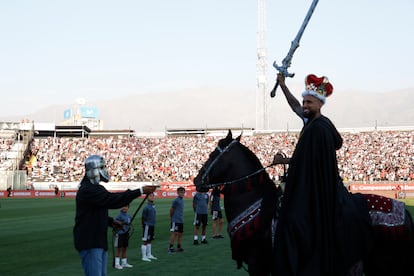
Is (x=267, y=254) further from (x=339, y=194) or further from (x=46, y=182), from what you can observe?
(x=46, y=182)

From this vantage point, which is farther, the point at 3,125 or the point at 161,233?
the point at 3,125

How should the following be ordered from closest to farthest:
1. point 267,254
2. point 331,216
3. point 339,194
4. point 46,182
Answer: point 331,216 → point 339,194 → point 267,254 → point 46,182

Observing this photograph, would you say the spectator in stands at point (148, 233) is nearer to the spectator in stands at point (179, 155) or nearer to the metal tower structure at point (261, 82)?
the spectator in stands at point (179, 155)

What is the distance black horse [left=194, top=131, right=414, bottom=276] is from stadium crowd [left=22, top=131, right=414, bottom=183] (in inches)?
2082

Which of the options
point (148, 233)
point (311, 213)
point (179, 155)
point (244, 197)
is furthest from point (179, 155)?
point (311, 213)

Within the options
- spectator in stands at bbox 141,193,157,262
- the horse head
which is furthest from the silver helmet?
spectator in stands at bbox 141,193,157,262

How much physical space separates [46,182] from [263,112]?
37438mm

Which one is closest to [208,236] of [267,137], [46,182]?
[46,182]

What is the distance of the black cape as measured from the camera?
5.64 m

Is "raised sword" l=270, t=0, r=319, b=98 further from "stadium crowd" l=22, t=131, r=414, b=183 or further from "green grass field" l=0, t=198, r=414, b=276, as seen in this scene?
"stadium crowd" l=22, t=131, r=414, b=183

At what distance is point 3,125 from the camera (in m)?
83.5

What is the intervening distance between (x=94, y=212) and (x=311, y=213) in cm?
343

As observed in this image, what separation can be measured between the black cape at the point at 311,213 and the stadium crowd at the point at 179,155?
182 ft

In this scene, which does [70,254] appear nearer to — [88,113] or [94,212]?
[94,212]
